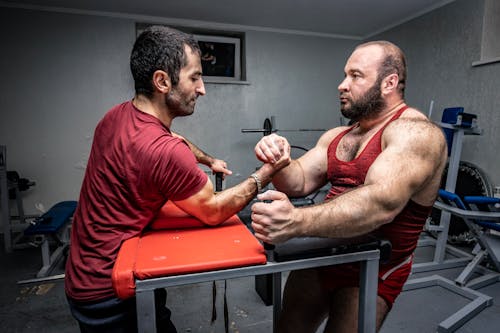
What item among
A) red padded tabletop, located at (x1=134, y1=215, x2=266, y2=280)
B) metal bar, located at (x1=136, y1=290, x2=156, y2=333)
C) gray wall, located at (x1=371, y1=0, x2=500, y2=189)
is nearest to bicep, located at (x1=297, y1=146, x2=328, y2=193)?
red padded tabletop, located at (x1=134, y1=215, x2=266, y2=280)

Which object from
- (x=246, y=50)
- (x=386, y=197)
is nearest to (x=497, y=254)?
(x=386, y=197)

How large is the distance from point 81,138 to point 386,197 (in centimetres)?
372

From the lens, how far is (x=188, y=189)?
3.23ft

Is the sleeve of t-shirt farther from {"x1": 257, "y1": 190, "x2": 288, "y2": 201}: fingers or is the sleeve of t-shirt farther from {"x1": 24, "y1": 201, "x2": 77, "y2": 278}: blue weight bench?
{"x1": 24, "y1": 201, "x2": 77, "y2": 278}: blue weight bench

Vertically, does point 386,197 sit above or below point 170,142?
below

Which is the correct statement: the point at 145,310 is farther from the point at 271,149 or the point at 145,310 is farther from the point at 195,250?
the point at 271,149

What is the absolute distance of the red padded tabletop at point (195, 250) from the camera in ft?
2.38

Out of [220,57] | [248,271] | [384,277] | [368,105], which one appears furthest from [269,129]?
[248,271]

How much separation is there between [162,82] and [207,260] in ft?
2.18

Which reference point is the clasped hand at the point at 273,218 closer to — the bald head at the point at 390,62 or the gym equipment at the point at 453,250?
the bald head at the point at 390,62

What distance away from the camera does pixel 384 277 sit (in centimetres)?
112

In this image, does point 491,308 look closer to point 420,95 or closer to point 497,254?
point 497,254

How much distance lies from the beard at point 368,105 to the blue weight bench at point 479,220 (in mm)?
1407

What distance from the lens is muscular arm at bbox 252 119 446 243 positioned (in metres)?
0.81
